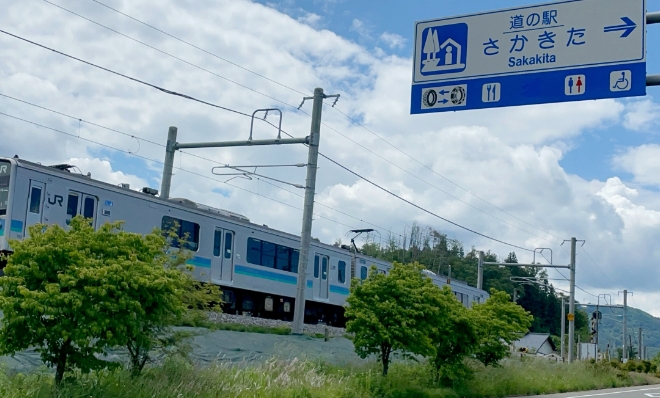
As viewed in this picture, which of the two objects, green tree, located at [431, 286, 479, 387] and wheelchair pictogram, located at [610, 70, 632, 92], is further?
green tree, located at [431, 286, 479, 387]

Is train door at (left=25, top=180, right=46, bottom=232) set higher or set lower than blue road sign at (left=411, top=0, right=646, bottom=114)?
lower

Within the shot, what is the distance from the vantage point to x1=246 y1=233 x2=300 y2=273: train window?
2441cm

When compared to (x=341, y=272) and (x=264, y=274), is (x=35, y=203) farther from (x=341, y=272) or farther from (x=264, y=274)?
(x=341, y=272)

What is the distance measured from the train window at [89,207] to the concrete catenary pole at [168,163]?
4096 mm

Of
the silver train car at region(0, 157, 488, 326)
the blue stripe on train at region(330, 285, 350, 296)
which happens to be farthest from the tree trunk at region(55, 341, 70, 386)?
the blue stripe on train at region(330, 285, 350, 296)

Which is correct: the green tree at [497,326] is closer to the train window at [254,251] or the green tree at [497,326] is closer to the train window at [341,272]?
the train window at [341,272]

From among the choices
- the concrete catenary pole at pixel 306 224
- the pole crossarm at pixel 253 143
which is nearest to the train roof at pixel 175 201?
the pole crossarm at pixel 253 143

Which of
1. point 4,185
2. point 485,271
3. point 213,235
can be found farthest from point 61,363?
point 485,271

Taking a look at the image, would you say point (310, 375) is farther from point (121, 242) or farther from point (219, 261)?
point (219, 261)

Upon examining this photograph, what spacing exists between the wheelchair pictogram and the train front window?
13.1 m

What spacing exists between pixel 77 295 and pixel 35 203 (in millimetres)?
9000

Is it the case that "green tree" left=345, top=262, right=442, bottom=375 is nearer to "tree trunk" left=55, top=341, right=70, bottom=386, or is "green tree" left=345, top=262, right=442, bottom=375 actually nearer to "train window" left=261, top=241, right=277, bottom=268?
"tree trunk" left=55, top=341, right=70, bottom=386

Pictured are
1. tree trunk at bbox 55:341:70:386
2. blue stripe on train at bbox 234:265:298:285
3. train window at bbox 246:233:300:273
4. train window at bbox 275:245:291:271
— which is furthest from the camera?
A: train window at bbox 275:245:291:271

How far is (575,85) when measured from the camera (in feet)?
35.1
